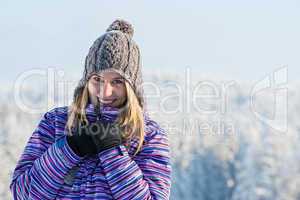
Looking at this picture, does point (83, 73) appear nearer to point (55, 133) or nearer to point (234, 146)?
point (55, 133)

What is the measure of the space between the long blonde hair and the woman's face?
0.04 metres

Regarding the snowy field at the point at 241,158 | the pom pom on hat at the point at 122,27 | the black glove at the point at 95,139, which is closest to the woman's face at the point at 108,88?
the black glove at the point at 95,139

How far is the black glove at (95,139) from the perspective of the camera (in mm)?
2414

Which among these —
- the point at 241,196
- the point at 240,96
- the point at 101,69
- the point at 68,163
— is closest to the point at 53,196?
the point at 68,163

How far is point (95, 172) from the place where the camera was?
2502 millimetres

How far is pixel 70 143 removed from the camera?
96.2 inches

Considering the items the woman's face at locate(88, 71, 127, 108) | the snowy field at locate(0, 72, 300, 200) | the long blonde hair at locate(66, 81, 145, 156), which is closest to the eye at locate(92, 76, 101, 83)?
the woman's face at locate(88, 71, 127, 108)

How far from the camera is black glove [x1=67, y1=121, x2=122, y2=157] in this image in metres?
2.41

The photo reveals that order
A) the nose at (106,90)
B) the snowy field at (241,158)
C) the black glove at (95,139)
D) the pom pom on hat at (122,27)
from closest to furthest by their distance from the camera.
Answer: the black glove at (95,139)
the nose at (106,90)
the pom pom on hat at (122,27)
the snowy field at (241,158)

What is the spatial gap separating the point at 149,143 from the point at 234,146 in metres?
31.5

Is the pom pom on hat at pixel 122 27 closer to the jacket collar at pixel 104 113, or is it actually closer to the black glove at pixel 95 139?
the jacket collar at pixel 104 113

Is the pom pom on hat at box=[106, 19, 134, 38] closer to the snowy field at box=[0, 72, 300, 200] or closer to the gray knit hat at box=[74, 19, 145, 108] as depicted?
the gray knit hat at box=[74, 19, 145, 108]

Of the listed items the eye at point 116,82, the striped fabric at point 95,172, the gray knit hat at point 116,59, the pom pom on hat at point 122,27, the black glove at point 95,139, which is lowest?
the striped fabric at point 95,172

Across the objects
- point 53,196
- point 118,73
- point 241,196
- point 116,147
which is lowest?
point 241,196
